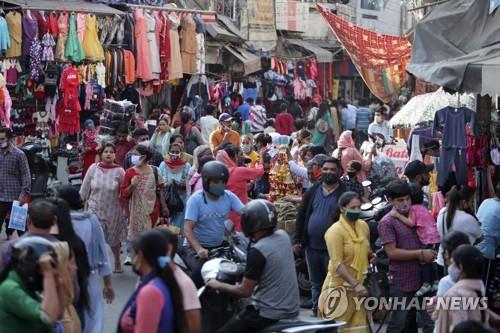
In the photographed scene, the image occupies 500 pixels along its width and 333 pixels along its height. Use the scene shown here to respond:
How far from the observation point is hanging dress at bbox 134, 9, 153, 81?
74.9 ft

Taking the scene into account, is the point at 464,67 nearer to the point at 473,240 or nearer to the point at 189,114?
the point at 473,240

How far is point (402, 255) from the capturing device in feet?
31.1

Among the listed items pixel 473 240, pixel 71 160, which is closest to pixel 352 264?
pixel 473 240

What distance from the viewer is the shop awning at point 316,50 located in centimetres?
3403

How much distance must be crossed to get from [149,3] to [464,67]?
14.9 metres

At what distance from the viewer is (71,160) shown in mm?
19641

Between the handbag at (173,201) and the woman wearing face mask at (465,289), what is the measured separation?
7.00m

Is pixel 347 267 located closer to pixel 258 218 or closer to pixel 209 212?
pixel 209 212

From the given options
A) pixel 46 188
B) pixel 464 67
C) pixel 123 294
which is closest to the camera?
pixel 464 67

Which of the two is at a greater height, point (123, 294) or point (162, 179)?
point (162, 179)

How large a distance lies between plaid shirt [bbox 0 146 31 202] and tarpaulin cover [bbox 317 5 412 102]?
7926mm

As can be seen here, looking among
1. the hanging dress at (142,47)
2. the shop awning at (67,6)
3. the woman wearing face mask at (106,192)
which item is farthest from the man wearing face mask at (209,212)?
the hanging dress at (142,47)

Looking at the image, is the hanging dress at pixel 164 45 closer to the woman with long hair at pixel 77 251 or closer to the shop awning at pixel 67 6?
the shop awning at pixel 67 6

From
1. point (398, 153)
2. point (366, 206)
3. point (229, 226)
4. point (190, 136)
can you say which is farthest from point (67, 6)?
point (229, 226)
